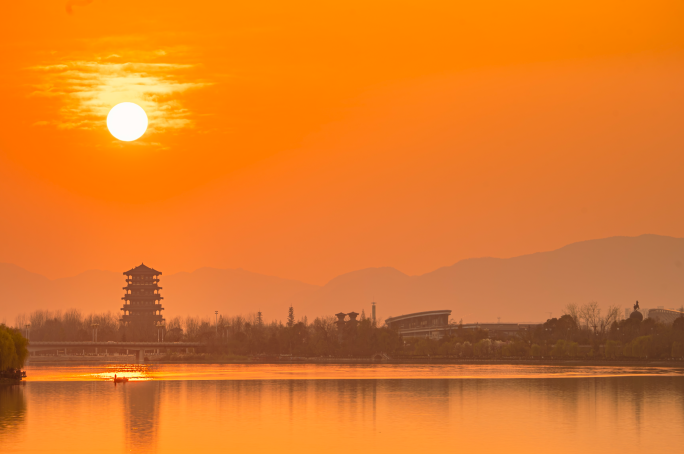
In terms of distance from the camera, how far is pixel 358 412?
5038 cm

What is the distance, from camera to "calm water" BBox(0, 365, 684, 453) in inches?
1468

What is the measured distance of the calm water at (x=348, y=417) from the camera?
1468 inches

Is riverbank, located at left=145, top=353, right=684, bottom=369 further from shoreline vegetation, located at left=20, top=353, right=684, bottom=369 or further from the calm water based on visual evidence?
the calm water

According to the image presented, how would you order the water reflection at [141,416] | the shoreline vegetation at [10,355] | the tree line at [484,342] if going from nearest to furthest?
1. the water reflection at [141,416]
2. the shoreline vegetation at [10,355]
3. the tree line at [484,342]

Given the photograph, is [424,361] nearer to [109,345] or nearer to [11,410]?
[109,345]

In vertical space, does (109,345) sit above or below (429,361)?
above

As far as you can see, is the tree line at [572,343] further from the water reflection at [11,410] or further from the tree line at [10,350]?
the water reflection at [11,410]

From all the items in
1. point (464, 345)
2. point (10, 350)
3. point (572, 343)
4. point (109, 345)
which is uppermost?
point (10, 350)

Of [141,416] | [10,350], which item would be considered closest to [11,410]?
[141,416]

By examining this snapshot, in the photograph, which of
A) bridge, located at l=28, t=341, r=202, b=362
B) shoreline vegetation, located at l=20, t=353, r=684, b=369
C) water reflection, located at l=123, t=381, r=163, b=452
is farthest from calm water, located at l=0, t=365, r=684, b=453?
bridge, located at l=28, t=341, r=202, b=362

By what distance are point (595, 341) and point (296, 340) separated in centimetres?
5355

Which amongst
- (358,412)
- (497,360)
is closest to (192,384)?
(358,412)

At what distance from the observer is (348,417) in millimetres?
48000

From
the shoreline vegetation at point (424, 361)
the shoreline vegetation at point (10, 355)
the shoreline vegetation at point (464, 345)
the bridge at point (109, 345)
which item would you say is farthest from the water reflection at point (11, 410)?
the bridge at point (109, 345)
